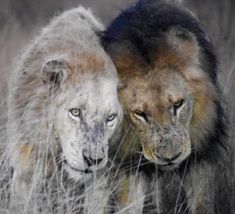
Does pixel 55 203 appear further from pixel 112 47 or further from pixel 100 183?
pixel 112 47

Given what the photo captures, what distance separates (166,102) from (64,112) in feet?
2.33

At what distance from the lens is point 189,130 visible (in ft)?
24.7

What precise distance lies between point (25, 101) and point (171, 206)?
1.62 m

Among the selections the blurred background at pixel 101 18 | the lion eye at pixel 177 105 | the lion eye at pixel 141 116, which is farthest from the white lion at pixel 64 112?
the blurred background at pixel 101 18

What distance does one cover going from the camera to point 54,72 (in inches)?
286

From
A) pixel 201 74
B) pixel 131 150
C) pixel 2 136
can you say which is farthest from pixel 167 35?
pixel 2 136

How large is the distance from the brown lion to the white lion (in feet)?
0.51

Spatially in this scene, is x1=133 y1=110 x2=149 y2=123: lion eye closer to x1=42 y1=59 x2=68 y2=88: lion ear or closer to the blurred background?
x1=42 y1=59 x2=68 y2=88: lion ear

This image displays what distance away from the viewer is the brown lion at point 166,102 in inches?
283

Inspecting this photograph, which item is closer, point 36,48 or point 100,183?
point 100,183

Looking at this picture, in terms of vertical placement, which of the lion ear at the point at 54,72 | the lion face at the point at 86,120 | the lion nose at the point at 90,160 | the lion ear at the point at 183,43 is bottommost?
the lion nose at the point at 90,160

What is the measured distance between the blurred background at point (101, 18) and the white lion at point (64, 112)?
2.02 ft

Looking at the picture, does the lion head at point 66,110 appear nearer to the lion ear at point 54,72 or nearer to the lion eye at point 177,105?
the lion ear at point 54,72

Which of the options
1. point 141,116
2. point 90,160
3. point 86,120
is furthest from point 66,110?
point 141,116
